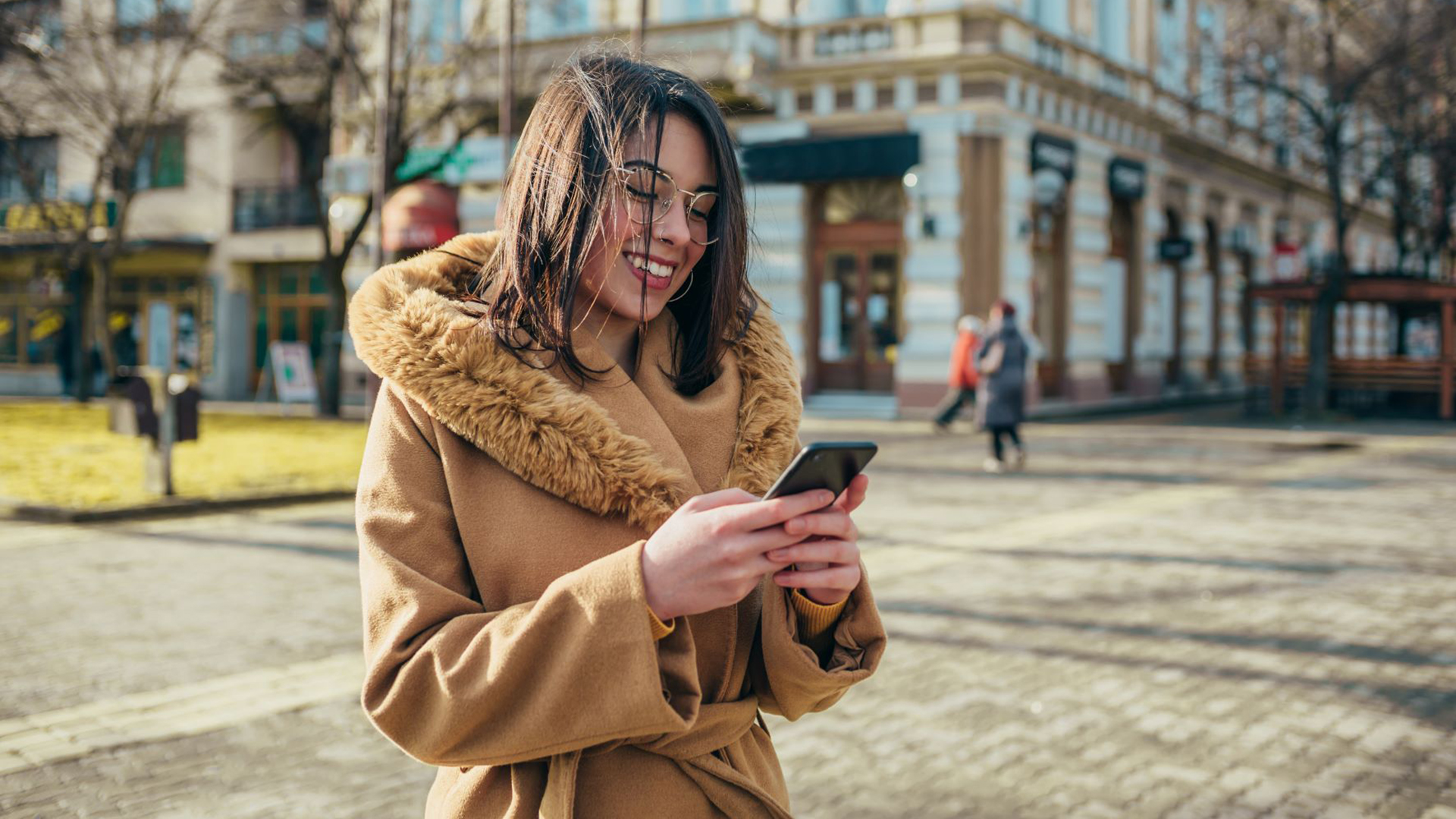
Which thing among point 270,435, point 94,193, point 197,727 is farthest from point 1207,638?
point 94,193

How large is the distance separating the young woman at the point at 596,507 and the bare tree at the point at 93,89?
2155 centimetres

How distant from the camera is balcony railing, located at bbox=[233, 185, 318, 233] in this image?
30312 mm

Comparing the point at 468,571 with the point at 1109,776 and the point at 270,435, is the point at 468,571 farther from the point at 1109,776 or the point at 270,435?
the point at 270,435

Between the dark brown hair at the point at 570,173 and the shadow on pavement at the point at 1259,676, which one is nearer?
the dark brown hair at the point at 570,173

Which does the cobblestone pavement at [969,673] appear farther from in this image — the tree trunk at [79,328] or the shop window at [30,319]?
the shop window at [30,319]

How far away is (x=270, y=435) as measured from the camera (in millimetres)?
17719

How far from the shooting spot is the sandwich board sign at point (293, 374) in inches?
894

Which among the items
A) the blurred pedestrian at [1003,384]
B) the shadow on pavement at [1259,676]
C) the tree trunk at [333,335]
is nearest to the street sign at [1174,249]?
the blurred pedestrian at [1003,384]

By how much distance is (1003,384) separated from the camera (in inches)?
539

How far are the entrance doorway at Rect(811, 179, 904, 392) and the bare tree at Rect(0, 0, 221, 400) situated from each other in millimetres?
10847

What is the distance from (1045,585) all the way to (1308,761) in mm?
3079

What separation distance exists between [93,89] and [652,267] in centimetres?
2384

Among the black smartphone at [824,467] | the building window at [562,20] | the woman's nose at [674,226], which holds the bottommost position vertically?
the black smartphone at [824,467]

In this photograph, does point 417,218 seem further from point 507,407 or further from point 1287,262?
point 507,407
